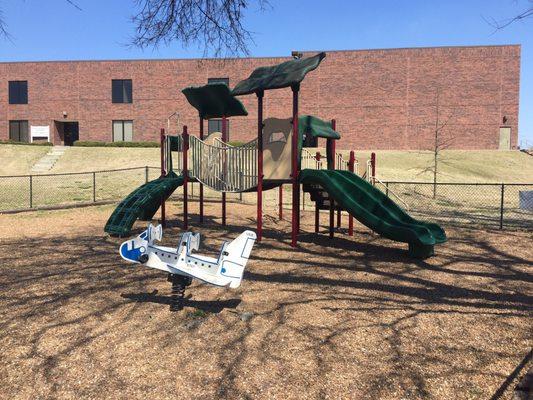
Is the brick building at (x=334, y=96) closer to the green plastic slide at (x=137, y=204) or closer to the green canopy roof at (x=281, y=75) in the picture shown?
the green plastic slide at (x=137, y=204)

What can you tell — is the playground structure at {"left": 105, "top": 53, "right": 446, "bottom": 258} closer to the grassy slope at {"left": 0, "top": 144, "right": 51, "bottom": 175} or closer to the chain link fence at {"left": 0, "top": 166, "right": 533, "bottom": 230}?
the chain link fence at {"left": 0, "top": 166, "right": 533, "bottom": 230}

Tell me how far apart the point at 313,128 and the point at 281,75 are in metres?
1.75

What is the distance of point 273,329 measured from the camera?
4559 mm

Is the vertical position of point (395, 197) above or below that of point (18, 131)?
below

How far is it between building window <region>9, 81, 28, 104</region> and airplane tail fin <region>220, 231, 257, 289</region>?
4328 cm

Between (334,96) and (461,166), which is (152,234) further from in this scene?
(334,96)

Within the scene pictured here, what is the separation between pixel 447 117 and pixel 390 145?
17.0ft

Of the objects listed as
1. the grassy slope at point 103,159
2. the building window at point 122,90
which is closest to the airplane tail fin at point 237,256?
the grassy slope at point 103,159

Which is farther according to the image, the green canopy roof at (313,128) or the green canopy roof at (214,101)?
the green canopy roof at (214,101)

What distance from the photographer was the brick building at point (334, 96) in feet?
118

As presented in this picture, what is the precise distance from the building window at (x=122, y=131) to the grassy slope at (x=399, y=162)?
4.78 metres

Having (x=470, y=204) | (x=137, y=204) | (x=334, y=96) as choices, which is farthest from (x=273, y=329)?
(x=334, y=96)

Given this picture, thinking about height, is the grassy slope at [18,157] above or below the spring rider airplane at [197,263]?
above

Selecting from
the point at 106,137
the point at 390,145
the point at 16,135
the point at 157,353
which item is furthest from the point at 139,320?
the point at 16,135
